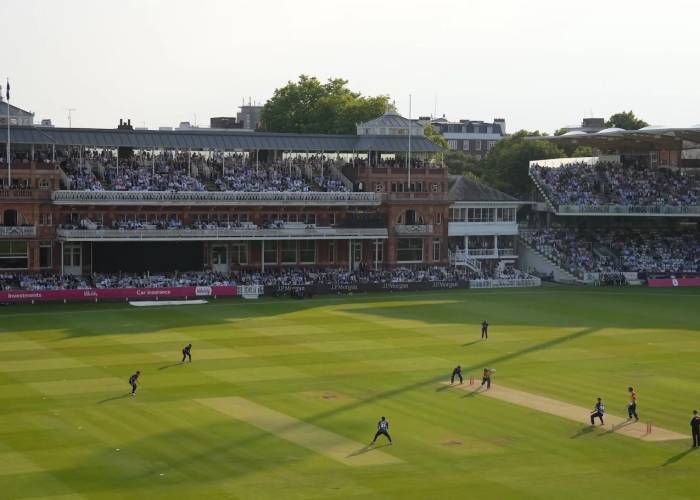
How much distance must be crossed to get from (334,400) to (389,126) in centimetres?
5914

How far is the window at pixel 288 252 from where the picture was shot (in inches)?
3979

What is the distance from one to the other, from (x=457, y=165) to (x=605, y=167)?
44492mm

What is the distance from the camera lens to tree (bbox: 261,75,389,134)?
132m

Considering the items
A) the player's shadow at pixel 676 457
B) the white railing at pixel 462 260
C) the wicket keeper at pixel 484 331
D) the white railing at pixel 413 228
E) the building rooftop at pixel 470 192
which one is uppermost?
the building rooftop at pixel 470 192

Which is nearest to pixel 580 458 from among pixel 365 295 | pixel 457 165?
pixel 365 295

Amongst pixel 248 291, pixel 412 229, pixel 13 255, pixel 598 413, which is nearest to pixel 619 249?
pixel 412 229

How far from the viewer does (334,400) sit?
177ft

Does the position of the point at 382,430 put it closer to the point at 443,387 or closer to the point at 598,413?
the point at 598,413

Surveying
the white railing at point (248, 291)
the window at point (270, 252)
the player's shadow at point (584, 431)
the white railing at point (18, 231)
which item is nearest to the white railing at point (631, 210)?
the window at point (270, 252)

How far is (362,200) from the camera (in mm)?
103000

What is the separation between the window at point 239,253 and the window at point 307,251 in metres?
4.76

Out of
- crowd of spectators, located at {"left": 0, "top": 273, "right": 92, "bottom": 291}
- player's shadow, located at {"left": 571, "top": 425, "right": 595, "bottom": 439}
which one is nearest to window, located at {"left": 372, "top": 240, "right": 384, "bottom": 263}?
crowd of spectators, located at {"left": 0, "top": 273, "right": 92, "bottom": 291}

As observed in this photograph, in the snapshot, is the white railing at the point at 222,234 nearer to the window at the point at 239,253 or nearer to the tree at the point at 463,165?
the window at the point at 239,253

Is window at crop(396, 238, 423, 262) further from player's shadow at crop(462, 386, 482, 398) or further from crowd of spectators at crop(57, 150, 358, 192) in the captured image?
player's shadow at crop(462, 386, 482, 398)
